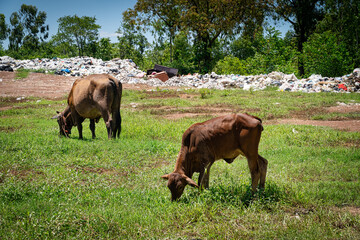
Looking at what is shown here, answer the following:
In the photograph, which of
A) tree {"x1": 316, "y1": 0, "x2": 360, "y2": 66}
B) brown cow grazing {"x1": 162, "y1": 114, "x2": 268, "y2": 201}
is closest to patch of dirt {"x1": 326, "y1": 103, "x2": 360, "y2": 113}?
brown cow grazing {"x1": 162, "y1": 114, "x2": 268, "y2": 201}

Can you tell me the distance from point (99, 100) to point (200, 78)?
2225 centimetres

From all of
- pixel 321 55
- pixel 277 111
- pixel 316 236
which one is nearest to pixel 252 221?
pixel 316 236

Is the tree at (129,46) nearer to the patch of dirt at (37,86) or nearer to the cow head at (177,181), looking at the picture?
the patch of dirt at (37,86)

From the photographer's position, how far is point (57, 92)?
2312 cm

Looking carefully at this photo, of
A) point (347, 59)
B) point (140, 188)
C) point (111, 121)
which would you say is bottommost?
point (140, 188)

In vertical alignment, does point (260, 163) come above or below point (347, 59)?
below

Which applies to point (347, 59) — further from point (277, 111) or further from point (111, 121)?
point (111, 121)

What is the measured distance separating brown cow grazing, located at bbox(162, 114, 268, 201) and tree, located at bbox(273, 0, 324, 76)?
32.9 meters

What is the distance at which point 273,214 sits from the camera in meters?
4.55

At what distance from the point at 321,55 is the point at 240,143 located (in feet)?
85.5

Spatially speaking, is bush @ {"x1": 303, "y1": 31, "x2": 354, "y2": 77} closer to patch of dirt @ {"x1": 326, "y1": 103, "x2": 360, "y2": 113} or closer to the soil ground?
patch of dirt @ {"x1": 326, "y1": 103, "x2": 360, "y2": 113}

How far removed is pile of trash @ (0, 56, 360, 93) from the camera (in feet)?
72.6

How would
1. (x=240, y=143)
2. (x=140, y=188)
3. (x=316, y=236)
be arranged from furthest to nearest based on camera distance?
(x=140, y=188), (x=240, y=143), (x=316, y=236)

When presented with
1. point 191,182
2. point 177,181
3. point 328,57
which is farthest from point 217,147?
point 328,57
